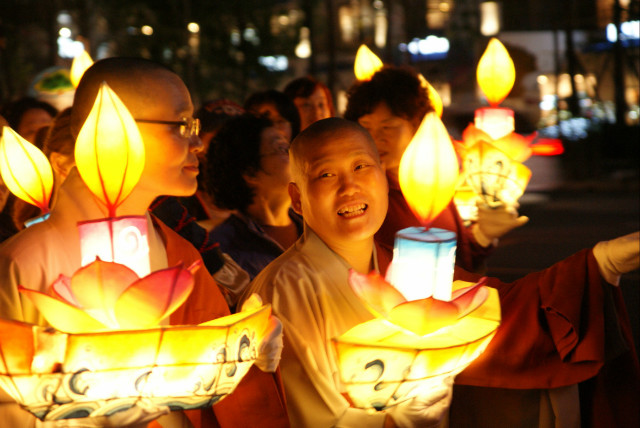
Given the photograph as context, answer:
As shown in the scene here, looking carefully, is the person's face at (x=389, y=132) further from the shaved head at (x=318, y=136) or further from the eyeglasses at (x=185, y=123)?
the eyeglasses at (x=185, y=123)

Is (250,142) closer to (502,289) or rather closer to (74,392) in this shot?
(502,289)

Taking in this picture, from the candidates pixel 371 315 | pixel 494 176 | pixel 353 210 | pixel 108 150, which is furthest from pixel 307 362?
pixel 494 176

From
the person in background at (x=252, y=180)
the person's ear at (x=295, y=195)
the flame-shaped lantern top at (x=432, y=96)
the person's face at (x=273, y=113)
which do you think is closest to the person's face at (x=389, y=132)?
the flame-shaped lantern top at (x=432, y=96)

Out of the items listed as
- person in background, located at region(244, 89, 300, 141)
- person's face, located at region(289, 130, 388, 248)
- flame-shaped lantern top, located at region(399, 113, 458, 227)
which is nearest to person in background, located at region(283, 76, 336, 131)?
person in background, located at region(244, 89, 300, 141)

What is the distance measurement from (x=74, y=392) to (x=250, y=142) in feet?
7.26

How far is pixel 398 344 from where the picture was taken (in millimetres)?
1815

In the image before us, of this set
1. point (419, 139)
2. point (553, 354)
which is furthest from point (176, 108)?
point (553, 354)

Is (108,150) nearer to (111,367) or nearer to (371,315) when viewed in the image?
(111,367)

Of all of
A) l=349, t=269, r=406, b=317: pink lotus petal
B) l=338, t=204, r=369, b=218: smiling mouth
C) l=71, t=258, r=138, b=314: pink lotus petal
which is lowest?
l=349, t=269, r=406, b=317: pink lotus petal

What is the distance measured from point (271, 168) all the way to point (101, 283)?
2096 millimetres

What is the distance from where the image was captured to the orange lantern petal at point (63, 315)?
163cm

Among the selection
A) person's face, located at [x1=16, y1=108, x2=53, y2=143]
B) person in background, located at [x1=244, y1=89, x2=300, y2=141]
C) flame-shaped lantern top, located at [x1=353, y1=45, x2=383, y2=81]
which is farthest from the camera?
person in background, located at [x1=244, y1=89, x2=300, y2=141]

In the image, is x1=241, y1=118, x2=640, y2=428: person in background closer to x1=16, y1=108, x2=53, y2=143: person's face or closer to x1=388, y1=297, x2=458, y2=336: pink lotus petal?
x1=388, y1=297, x2=458, y2=336: pink lotus petal

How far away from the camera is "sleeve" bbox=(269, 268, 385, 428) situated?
2160 mm
